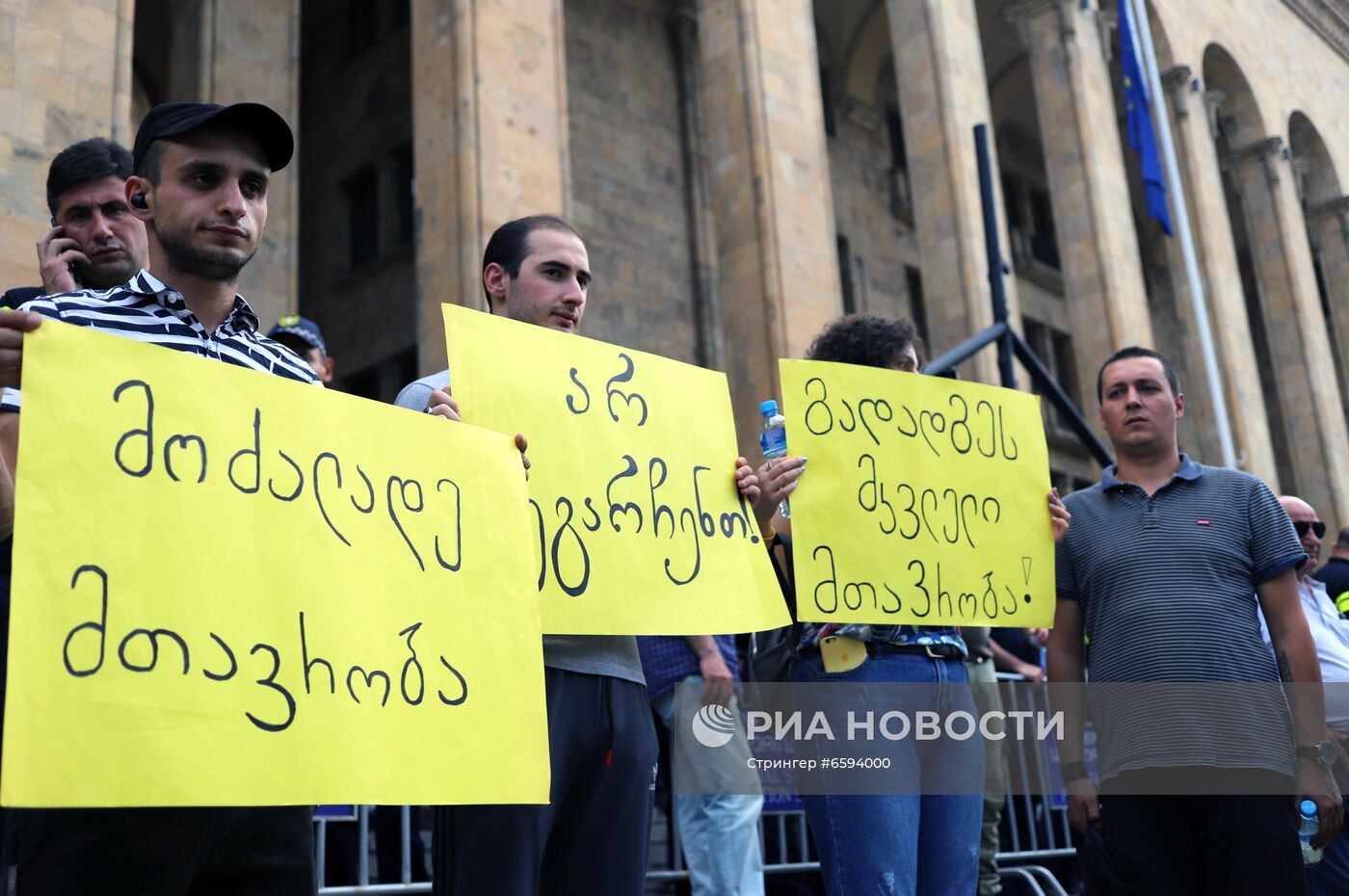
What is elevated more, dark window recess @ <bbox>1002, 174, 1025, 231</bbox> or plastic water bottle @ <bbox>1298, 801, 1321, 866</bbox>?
dark window recess @ <bbox>1002, 174, 1025, 231</bbox>

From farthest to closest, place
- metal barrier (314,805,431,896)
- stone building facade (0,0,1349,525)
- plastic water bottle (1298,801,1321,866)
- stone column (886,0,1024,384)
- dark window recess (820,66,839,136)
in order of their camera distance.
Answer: dark window recess (820,66,839,136) → stone column (886,0,1024,384) → stone building facade (0,0,1349,525) → metal barrier (314,805,431,896) → plastic water bottle (1298,801,1321,866)

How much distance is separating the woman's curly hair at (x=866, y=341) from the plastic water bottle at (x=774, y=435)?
11.2 inches

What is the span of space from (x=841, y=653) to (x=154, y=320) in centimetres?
213

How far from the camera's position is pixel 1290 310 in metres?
24.0

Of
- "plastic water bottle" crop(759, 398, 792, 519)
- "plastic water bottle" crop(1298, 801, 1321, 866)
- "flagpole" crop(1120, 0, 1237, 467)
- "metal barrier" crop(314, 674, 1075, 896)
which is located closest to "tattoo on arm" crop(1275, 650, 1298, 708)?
"plastic water bottle" crop(1298, 801, 1321, 866)

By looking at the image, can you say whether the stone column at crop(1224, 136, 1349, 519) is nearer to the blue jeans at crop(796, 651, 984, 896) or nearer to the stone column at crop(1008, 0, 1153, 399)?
the stone column at crop(1008, 0, 1153, 399)

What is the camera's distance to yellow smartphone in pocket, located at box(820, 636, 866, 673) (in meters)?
3.77

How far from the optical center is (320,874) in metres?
5.99

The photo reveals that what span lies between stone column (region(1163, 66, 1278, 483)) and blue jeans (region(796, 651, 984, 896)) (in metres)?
16.9

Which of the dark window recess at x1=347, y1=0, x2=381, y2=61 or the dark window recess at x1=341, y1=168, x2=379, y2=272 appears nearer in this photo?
the dark window recess at x1=341, y1=168, x2=379, y2=272

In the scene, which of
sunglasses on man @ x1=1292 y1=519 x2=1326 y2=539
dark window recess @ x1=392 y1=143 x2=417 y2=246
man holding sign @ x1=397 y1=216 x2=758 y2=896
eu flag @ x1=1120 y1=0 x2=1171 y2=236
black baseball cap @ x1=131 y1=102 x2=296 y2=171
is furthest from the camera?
dark window recess @ x1=392 y1=143 x2=417 y2=246

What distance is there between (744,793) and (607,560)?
115 inches

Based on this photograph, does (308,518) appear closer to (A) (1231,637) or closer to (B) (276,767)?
(B) (276,767)

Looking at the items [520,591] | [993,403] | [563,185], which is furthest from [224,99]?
[520,591]
